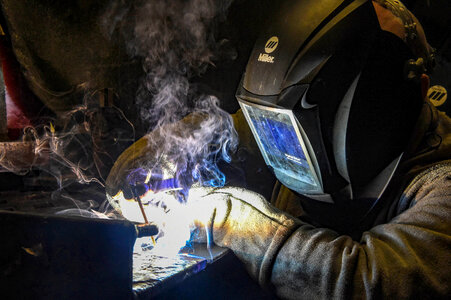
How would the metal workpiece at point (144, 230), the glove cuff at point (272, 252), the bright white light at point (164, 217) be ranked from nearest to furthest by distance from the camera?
the metal workpiece at point (144, 230), the glove cuff at point (272, 252), the bright white light at point (164, 217)

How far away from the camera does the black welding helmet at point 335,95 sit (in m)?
1.46

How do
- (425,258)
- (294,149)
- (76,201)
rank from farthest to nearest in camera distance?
1. (76,201)
2. (294,149)
3. (425,258)

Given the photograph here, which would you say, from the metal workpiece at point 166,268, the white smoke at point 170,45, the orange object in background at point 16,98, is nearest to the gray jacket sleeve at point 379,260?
the metal workpiece at point 166,268

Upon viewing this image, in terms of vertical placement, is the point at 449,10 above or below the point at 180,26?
below

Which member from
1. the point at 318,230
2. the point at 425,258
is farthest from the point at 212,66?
the point at 425,258

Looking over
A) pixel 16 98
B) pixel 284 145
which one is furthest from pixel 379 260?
pixel 16 98

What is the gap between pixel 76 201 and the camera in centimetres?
308

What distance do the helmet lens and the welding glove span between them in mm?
257

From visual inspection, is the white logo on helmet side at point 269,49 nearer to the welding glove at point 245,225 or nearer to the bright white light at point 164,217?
the welding glove at point 245,225

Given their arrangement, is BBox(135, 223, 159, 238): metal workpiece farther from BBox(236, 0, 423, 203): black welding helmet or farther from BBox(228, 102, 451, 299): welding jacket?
BBox(236, 0, 423, 203): black welding helmet

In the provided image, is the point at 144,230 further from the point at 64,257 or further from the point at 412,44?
the point at 412,44

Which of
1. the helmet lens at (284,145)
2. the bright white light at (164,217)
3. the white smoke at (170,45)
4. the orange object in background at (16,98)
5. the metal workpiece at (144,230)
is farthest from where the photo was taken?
the orange object in background at (16,98)

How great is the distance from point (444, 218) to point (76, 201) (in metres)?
2.71

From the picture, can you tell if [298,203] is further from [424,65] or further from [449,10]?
[449,10]
